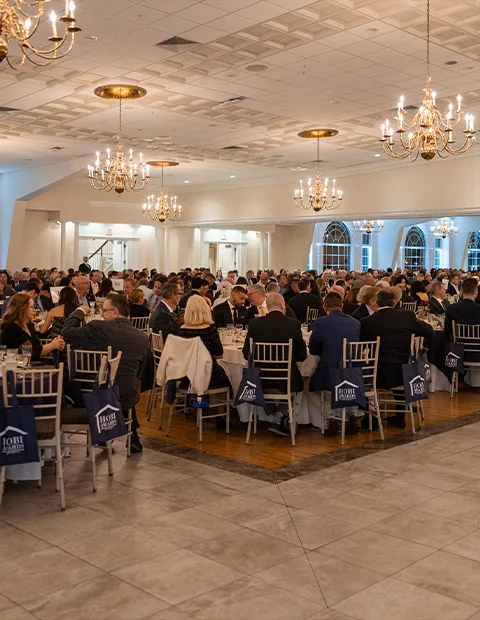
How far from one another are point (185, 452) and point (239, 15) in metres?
4.83

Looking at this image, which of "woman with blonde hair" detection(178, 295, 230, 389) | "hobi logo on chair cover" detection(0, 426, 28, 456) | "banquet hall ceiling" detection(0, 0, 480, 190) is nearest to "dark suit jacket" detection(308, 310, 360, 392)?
"woman with blonde hair" detection(178, 295, 230, 389)

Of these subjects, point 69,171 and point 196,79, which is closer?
point 196,79

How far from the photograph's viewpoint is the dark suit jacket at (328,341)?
6.78m

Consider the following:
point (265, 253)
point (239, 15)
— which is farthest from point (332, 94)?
point (265, 253)

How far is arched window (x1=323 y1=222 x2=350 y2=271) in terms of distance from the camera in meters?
29.2

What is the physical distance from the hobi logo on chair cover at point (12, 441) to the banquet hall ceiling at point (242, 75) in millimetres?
4994

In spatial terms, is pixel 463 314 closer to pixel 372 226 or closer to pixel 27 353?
pixel 27 353

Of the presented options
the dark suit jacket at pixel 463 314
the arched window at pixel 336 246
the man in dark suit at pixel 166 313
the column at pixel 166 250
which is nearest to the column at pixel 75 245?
the column at pixel 166 250

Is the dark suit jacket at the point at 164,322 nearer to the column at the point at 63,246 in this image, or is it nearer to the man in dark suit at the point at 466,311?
the man in dark suit at the point at 466,311

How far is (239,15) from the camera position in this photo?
8047 mm

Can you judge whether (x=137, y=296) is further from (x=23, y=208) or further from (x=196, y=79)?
(x=23, y=208)

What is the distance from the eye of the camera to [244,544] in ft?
13.9

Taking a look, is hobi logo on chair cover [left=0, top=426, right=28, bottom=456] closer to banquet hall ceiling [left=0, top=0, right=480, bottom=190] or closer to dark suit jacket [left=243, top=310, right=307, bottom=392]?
dark suit jacket [left=243, top=310, right=307, bottom=392]

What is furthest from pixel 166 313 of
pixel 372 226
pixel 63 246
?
pixel 372 226
